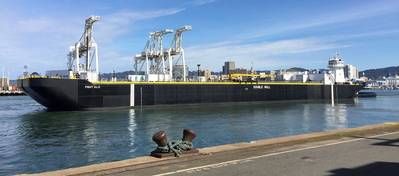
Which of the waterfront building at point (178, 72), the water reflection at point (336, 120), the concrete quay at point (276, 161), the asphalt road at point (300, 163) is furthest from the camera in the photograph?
the waterfront building at point (178, 72)

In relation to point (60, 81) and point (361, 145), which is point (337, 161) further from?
point (60, 81)

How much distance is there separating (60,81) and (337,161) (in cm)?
4280

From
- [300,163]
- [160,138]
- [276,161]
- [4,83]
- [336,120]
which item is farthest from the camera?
[4,83]

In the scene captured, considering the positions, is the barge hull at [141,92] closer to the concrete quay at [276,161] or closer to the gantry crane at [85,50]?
the gantry crane at [85,50]

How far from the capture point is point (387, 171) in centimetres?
859

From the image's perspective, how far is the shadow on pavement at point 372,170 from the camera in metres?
8.36

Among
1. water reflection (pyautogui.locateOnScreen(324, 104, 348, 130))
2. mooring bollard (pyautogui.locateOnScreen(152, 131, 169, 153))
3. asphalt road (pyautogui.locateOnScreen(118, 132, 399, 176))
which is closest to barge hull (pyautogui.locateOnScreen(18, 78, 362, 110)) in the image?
water reflection (pyautogui.locateOnScreen(324, 104, 348, 130))

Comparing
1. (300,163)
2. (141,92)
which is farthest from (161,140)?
(141,92)

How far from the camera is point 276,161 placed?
32.6 feet

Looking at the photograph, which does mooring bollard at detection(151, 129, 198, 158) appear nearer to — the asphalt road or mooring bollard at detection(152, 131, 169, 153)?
mooring bollard at detection(152, 131, 169, 153)

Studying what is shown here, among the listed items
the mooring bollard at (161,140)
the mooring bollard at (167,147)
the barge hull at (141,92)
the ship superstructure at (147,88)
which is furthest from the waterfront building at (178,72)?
the mooring bollard at (161,140)

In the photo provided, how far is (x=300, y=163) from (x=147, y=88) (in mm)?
47015

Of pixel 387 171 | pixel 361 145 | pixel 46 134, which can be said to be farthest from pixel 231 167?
pixel 46 134

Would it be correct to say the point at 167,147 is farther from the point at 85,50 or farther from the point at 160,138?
the point at 85,50
